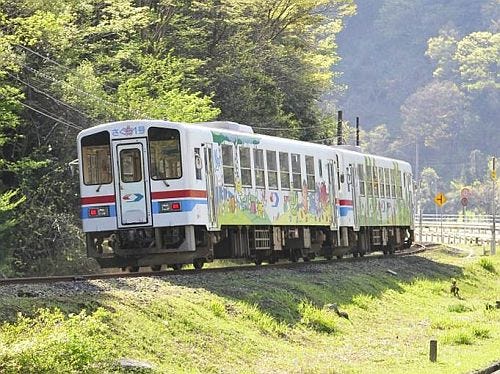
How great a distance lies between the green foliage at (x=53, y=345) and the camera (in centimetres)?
1155

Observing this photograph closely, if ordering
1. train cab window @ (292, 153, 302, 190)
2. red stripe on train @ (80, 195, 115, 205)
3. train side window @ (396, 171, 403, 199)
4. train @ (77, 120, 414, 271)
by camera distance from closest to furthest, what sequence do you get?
train @ (77, 120, 414, 271) → red stripe on train @ (80, 195, 115, 205) → train cab window @ (292, 153, 302, 190) → train side window @ (396, 171, 403, 199)

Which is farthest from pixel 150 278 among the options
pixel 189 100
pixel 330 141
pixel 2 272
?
pixel 330 141

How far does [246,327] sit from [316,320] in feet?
7.49

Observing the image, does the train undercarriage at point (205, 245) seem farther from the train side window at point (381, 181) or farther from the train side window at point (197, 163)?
the train side window at point (381, 181)

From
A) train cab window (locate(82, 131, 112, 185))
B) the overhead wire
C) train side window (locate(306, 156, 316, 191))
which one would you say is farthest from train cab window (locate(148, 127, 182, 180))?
the overhead wire

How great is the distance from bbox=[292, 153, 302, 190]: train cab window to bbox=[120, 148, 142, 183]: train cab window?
240 inches

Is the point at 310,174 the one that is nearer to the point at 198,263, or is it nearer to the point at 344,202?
the point at 344,202

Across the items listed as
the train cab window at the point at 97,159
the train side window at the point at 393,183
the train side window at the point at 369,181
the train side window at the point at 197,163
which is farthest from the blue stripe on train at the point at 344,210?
the train cab window at the point at 97,159

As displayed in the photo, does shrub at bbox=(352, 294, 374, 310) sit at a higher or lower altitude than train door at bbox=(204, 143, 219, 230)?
lower

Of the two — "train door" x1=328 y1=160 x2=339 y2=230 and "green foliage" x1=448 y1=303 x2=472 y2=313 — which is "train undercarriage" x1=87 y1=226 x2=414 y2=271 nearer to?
"train door" x1=328 y1=160 x2=339 y2=230

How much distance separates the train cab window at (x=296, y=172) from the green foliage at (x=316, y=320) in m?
7.66

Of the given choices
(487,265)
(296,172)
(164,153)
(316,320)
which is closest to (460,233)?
(487,265)

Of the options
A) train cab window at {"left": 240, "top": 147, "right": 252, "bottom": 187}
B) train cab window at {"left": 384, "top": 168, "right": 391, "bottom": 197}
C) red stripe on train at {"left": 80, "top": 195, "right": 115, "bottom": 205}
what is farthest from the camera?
train cab window at {"left": 384, "top": 168, "right": 391, "bottom": 197}

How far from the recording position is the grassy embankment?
42.0ft
